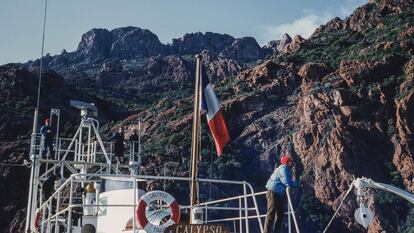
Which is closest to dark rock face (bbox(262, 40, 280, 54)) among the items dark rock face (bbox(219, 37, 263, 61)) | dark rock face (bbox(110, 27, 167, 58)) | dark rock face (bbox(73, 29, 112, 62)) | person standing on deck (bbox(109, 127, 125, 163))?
dark rock face (bbox(219, 37, 263, 61))

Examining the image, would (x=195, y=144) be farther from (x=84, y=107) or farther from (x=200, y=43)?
(x=200, y=43)

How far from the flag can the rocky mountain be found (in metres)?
37.9

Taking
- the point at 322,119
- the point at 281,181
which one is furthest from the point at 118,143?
the point at 322,119

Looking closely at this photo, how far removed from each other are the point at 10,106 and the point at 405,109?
48586 millimetres

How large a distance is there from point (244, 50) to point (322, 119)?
8536 cm

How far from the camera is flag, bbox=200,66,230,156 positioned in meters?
10.6

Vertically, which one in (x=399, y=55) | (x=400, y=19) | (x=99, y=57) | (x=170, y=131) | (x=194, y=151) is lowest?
(x=194, y=151)

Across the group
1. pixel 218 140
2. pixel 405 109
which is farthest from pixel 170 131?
pixel 218 140

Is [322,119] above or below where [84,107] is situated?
above

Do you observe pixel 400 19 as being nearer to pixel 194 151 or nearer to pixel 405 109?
pixel 405 109

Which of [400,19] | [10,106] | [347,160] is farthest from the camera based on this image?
[400,19]

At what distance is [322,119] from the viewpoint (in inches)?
2216

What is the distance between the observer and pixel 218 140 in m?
10.6

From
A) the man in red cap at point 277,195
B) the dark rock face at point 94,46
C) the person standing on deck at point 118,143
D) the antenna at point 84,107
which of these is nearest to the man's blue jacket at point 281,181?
the man in red cap at point 277,195
